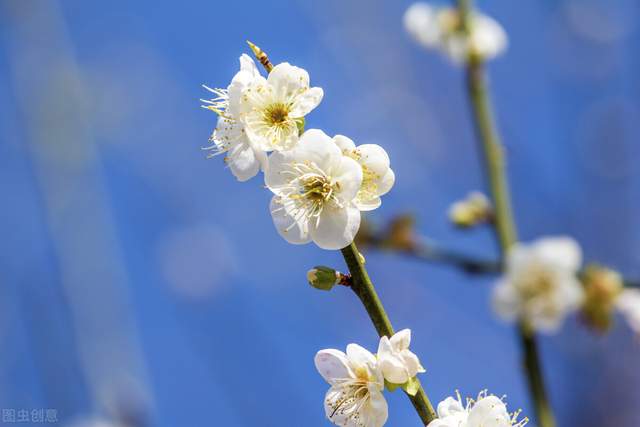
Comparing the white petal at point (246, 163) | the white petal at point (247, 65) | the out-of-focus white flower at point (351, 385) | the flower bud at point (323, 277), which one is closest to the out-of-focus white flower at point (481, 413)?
the out-of-focus white flower at point (351, 385)

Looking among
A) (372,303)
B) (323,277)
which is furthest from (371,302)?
(323,277)

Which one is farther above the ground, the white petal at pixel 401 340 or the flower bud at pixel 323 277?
the flower bud at pixel 323 277

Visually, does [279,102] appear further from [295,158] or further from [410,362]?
[410,362]

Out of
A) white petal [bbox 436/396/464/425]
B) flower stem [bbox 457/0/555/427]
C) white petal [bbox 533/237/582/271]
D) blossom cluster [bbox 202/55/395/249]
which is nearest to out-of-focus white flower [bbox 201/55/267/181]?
blossom cluster [bbox 202/55/395/249]

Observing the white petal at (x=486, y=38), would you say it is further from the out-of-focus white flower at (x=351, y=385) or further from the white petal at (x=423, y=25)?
the out-of-focus white flower at (x=351, y=385)

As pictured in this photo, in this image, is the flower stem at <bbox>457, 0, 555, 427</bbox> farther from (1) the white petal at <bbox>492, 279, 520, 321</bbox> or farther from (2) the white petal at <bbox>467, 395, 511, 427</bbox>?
(2) the white petal at <bbox>467, 395, 511, 427</bbox>

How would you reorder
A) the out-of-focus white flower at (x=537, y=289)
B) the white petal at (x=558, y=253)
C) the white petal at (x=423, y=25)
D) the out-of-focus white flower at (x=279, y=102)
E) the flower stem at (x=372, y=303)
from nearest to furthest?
the flower stem at (x=372, y=303) < the out-of-focus white flower at (x=279, y=102) < the out-of-focus white flower at (x=537, y=289) < the white petal at (x=558, y=253) < the white petal at (x=423, y=25)
